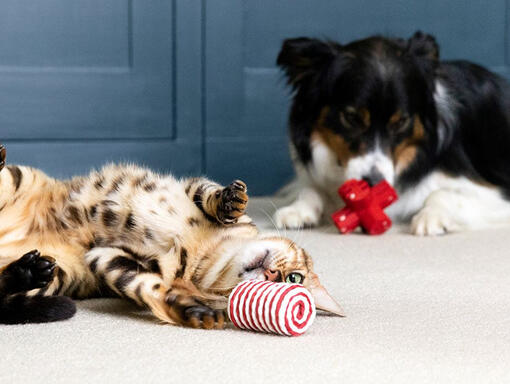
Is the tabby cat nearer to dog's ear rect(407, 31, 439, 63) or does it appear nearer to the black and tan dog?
the black and tan dog

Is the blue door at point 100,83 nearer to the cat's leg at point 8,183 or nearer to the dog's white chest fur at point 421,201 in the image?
the dog's white chest fur at point 421,201

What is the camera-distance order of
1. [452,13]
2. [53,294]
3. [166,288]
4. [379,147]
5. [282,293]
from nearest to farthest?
[282,293] → [166,288] → [53,294] → [379,147] → [452,13]

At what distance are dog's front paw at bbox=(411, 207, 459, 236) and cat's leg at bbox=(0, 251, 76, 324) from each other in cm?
148

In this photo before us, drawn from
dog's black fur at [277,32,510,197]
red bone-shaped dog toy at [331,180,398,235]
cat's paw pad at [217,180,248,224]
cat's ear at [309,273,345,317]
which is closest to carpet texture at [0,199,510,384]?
cat's ear at [309,273,345,317]

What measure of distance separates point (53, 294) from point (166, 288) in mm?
264

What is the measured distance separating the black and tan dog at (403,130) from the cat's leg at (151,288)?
1221 mm

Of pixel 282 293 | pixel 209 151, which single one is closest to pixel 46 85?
pixel 209 151

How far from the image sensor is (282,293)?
130 centimetres

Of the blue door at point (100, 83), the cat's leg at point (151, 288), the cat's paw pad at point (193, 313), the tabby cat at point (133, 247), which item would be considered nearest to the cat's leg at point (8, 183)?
the tabby cat at point (133, 247)

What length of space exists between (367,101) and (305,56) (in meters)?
0.33

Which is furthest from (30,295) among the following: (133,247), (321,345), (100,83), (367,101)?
(100,83)

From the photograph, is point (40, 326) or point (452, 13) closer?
point (40, 326)

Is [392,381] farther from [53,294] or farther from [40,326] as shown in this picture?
[53,294]

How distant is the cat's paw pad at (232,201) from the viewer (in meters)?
1.44
